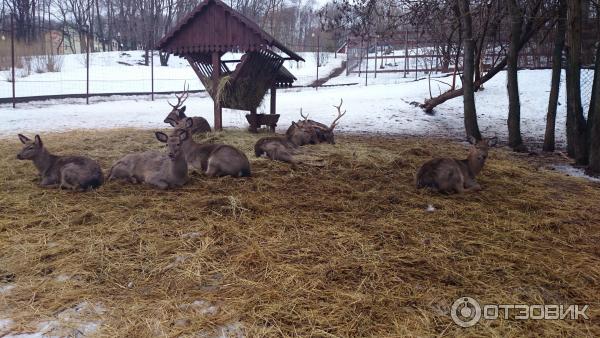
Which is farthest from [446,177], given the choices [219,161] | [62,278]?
[62,278]

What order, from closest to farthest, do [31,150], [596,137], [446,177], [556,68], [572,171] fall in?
[446,177]
[31,150]
[596,137]
[572,171]
[556,68]

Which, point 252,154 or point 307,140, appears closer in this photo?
point 252,154

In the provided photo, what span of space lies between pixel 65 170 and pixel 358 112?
13062 millimetres

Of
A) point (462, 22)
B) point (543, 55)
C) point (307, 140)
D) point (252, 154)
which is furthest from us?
point (543, 55)

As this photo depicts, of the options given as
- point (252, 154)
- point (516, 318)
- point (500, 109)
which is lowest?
point (516, 318)

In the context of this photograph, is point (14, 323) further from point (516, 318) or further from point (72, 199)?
point (516, 318)

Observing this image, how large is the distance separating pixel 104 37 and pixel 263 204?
51.8 metres

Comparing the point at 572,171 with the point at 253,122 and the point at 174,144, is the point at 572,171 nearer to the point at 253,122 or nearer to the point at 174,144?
the point at 174,144

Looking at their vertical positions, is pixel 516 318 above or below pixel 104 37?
below

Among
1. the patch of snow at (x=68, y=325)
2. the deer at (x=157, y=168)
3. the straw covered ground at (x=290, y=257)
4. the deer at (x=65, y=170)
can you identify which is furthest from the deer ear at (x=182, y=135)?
the patch of snow at (x=68, y=325)

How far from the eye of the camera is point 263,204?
608 cm

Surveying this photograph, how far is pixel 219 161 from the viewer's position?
778 cm

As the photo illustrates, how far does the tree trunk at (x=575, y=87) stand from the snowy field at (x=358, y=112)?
5097 mm

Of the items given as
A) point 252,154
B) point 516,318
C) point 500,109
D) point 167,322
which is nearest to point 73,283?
point 167,322
